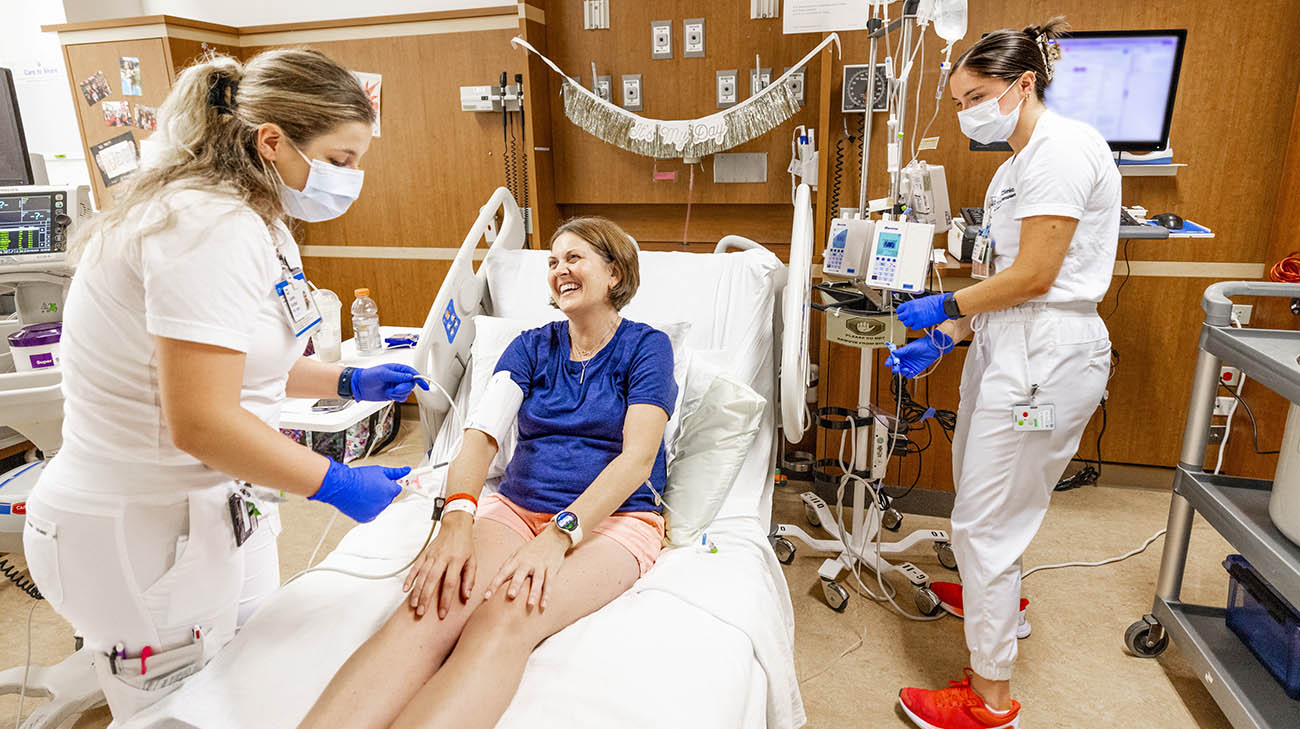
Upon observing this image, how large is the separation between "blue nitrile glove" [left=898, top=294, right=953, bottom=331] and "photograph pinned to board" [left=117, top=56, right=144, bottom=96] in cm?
335

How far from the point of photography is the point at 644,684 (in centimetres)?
113

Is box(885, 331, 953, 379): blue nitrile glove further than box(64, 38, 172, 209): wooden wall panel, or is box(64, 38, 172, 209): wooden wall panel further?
box(64, 38, 172, 209): wooden wall panel

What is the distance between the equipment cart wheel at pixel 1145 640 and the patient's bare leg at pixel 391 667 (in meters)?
1.75

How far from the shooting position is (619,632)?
126 cm

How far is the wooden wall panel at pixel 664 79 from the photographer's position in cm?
288

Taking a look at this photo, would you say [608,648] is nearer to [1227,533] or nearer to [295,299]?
[295,299]

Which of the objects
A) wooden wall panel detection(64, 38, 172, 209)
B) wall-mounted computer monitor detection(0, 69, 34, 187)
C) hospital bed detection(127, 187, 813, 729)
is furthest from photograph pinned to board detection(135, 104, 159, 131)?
hospital bed detection(127, 187, 813, 729)

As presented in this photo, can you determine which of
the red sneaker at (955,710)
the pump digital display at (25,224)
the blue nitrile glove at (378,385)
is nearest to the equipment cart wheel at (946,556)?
the red sneaker at (955,710)

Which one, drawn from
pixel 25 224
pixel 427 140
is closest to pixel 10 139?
pixel 25 224

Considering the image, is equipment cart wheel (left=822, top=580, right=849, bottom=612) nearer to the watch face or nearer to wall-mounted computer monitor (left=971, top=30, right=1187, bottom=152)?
the watch face

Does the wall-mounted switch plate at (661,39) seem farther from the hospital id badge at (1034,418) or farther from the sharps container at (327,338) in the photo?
the hospital id badge at (1034,418)

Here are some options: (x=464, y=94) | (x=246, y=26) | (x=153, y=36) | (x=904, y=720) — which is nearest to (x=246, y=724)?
(x=904, y=720)

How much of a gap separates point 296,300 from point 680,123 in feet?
6.64

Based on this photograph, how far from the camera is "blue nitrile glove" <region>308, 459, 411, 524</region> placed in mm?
1108
